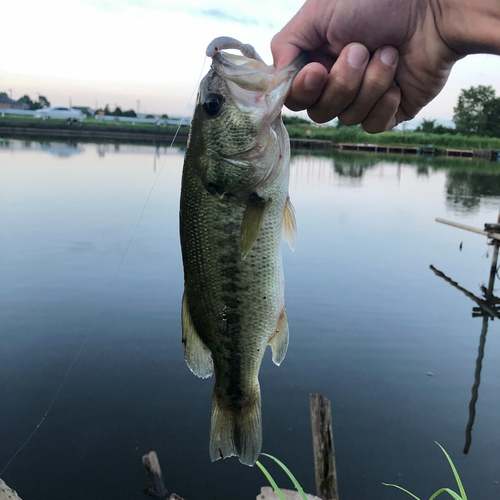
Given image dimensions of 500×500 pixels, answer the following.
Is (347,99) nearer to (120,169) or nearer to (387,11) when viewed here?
(387,11)

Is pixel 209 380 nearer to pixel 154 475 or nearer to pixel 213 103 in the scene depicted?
pixel 154 475

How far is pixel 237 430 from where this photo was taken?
1938 millimetres

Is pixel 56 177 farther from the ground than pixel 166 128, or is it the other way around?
pixel 166 128

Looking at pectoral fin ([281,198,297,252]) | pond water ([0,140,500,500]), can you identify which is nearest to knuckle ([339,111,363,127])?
pectoral fin ([281,198,297,252])

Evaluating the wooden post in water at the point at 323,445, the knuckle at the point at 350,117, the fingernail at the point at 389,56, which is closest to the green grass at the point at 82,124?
the wooden post in water at the point at 323,445

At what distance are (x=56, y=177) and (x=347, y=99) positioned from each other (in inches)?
1075

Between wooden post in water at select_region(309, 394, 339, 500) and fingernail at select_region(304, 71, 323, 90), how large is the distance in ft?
11.3

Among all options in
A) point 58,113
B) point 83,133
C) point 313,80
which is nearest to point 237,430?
point 313,80

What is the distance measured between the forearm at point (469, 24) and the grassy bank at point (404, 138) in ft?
223

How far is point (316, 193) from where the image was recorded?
27547 millimetres

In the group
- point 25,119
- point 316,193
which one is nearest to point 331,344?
point 316,193

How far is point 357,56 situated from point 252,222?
2.72ft

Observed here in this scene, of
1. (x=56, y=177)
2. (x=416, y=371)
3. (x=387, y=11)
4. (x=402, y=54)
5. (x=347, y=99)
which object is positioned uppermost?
(x=387, y=11)

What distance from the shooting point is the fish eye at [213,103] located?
1.77 meters
